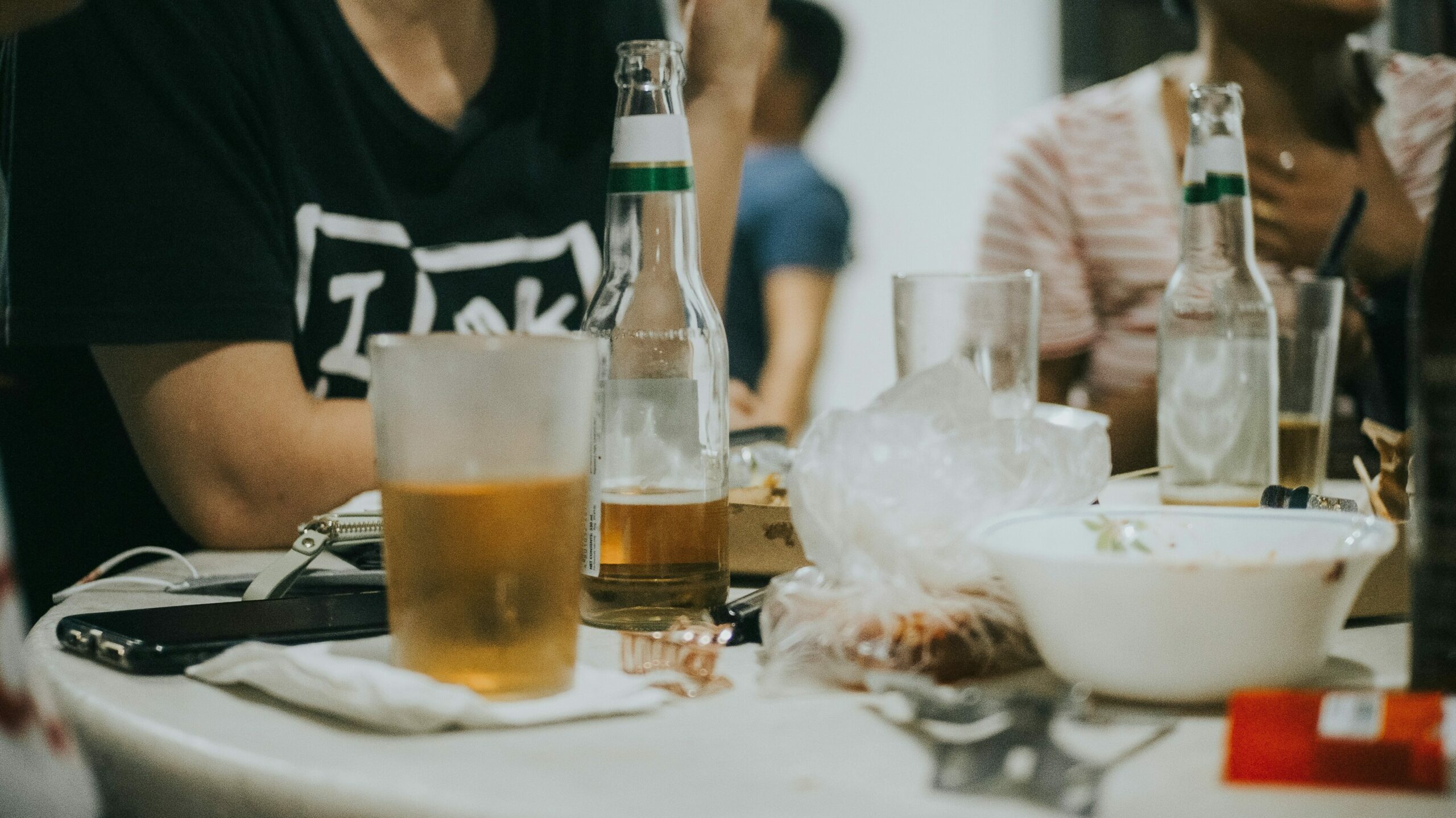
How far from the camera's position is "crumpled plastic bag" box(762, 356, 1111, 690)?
1.75 feet

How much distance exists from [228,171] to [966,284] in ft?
2.25

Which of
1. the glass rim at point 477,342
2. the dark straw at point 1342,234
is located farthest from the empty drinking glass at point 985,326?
the dark straw at point 1342,234

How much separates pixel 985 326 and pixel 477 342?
538mm

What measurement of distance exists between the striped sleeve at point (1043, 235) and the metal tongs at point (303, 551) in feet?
5.19

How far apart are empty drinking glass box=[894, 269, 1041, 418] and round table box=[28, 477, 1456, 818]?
42 centimetres

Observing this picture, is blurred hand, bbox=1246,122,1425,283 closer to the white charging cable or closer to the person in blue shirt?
the person in blue shirt

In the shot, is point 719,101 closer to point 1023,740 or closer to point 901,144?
point 1023,740

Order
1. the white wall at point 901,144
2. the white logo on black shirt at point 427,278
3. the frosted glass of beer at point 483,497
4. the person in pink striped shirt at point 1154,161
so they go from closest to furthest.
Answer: the frosted glass of beer at point 483,497 < the white logo on black shirt at point 427,278 < the person in pink striped shirt at point 1154,161 < the white wall at point 901,144

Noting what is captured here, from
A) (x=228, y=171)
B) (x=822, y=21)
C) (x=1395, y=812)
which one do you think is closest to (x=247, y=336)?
(x=228, y=171)

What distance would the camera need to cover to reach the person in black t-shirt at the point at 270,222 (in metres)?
1.05

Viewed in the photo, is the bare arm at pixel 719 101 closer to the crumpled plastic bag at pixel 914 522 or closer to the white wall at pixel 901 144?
the crumpled plastic bag at pixel 914 522

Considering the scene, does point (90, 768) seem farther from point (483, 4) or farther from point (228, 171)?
point (483, 4)

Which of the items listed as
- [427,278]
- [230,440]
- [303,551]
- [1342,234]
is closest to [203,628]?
[303,551]

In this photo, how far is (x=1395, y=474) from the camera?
76 centimetres
